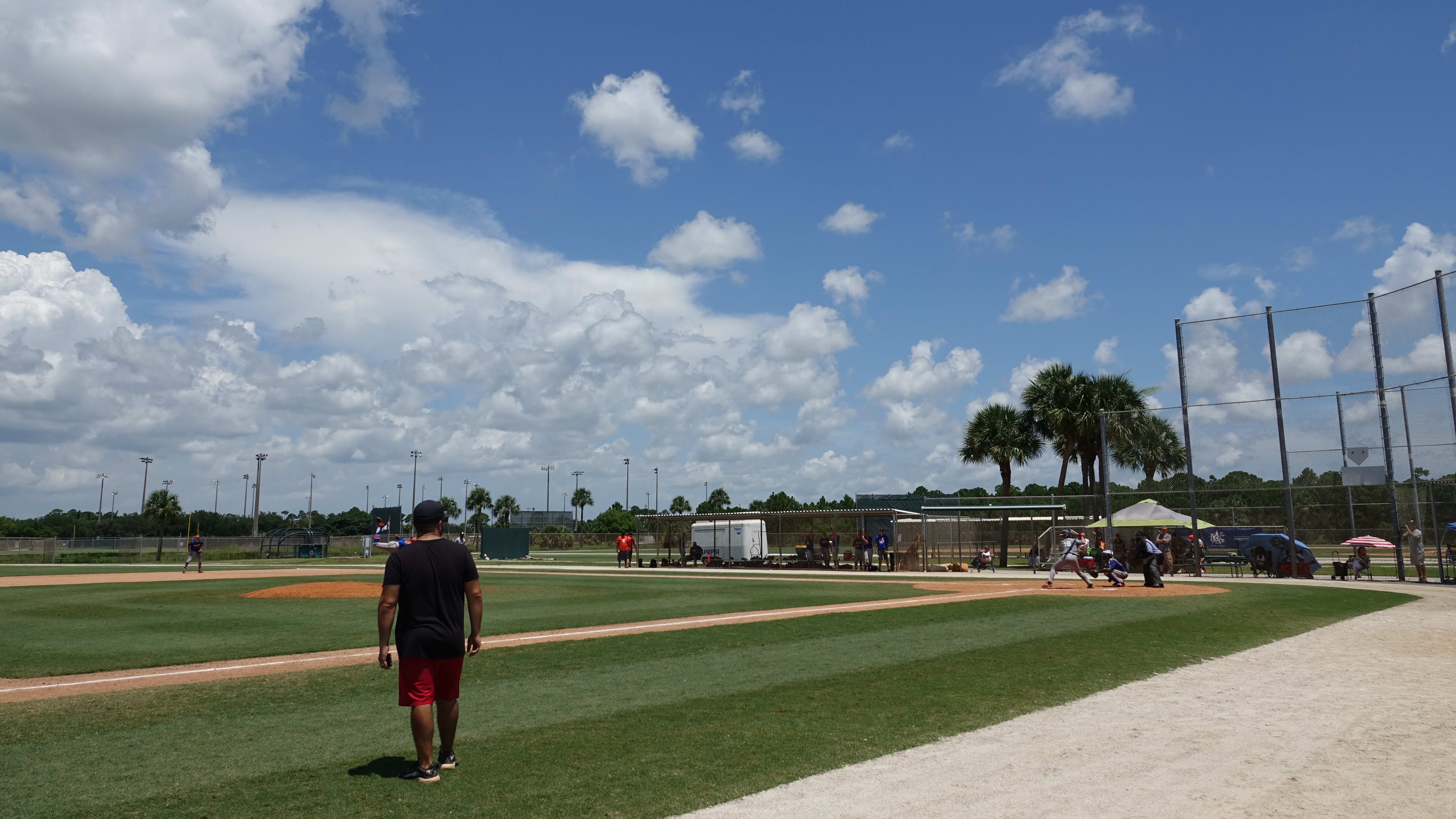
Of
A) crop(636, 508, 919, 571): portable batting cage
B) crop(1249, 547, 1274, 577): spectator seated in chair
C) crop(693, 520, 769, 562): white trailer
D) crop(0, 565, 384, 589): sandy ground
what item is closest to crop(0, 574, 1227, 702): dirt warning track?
crop(1249, 547, 1274, 577): spectator seated in chair

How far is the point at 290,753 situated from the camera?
21.3 feet

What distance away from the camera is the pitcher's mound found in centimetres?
2327

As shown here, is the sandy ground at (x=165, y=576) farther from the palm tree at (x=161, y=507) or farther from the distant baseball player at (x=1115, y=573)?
the palm tree at (x=161, y=507)

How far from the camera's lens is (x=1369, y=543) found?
30484 millimetres

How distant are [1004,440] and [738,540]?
1528 cm

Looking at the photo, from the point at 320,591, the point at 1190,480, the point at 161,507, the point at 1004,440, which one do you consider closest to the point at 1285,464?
the point at 1190,480

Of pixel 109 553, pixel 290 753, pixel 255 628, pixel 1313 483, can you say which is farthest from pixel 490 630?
pixel 109 553

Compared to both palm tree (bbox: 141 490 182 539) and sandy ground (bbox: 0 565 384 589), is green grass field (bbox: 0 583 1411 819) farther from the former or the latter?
palm tree (bbox: 141 490 182 539)

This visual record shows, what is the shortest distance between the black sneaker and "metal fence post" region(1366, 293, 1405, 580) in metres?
31.6

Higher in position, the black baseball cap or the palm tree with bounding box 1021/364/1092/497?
the palm tree with bounding box 1021/364/1092/497

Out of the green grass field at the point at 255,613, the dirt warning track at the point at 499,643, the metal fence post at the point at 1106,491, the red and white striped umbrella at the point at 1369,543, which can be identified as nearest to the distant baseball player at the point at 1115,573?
the dirt warning track at the point at 499,643

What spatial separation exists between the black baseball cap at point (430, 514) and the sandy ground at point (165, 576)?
94.3 feet

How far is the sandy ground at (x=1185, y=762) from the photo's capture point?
5070 millimetres

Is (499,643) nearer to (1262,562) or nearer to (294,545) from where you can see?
(1262,562)
